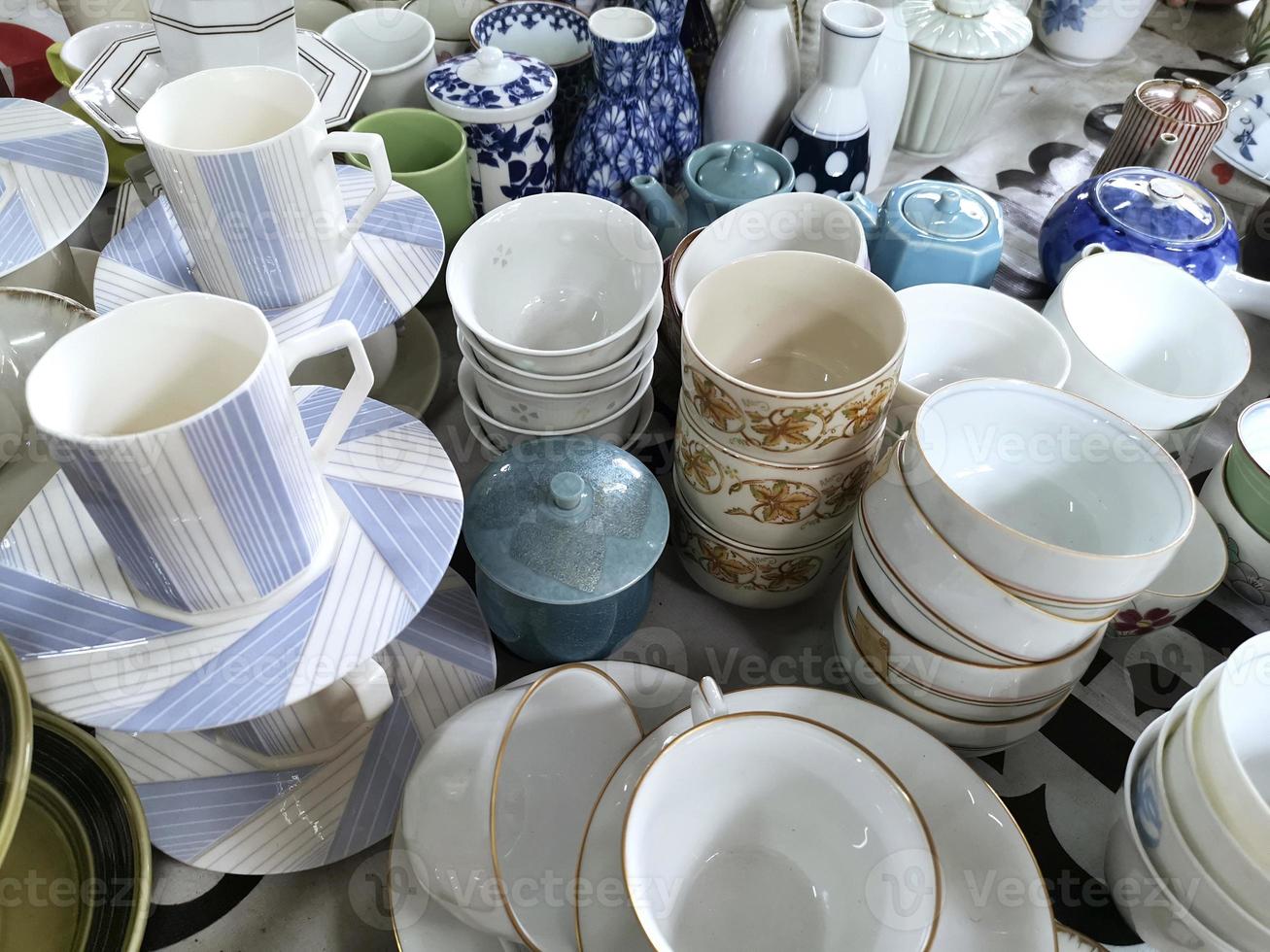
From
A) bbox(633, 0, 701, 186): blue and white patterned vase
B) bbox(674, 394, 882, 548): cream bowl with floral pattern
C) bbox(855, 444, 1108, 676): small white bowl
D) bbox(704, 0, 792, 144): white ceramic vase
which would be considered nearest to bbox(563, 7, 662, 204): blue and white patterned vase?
bbox(633, 0, 701, 186): blue and white patterned vase

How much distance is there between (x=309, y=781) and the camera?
59 cm

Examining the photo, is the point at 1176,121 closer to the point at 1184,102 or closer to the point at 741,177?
the point at 1184,102

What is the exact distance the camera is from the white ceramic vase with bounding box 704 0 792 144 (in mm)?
880

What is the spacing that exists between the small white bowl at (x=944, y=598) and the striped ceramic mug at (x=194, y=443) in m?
0.31

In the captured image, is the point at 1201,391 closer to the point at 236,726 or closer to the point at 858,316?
the point at 858,316

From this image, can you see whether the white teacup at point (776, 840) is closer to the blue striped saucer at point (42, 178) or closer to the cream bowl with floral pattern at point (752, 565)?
the cream bowl with floral pattern at point (752, 565)

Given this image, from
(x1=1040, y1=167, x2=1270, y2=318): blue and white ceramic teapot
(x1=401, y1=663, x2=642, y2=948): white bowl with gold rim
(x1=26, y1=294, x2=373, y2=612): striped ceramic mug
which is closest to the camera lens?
(x1=26, y1=294, x2=373, y2=612): striped ceramic mug

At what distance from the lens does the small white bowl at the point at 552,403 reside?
25.6 inches

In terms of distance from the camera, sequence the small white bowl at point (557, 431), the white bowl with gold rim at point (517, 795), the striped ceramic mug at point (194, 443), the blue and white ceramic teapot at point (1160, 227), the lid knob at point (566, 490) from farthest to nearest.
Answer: the blue and white ceramic teapot at point (1160, 227) < the small white bowl at point (557, 431) < the lid knob at point (566, 490) < the white bowl with gold rim at point (517, 795) < the striped ceramic mug at point (194, 443)

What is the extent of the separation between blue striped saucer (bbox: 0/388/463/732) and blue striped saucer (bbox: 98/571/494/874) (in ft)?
0.60

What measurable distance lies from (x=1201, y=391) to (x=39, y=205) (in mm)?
885

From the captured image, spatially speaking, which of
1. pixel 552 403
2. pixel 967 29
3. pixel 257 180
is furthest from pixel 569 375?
pixel 967 29

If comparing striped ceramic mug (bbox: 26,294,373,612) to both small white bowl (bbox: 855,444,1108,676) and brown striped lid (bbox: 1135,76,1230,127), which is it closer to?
small white bowl (bbox: 855,444,1108,676)

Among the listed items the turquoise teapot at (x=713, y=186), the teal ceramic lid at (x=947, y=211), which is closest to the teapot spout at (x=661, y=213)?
the turquoise teapot at (x=713, y=186)
